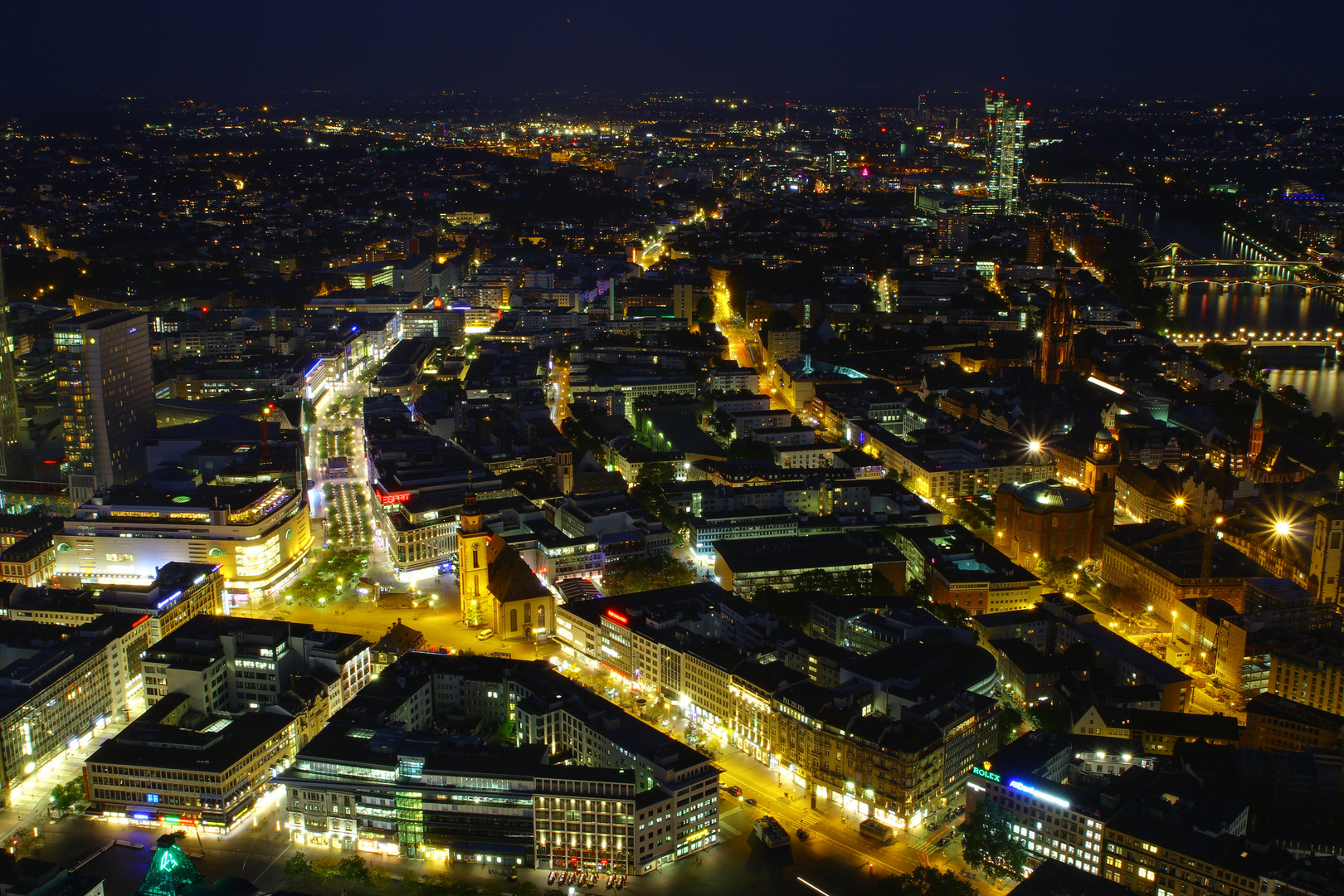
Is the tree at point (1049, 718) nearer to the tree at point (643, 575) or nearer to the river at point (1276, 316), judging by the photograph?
the tree at point (643, 575)

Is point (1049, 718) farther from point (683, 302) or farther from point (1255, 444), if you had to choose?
point (683, 302)

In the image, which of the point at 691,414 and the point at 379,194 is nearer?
the point at 691,414

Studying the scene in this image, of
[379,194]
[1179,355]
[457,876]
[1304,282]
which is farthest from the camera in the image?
[379,194]

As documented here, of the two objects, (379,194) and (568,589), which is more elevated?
(379,194)

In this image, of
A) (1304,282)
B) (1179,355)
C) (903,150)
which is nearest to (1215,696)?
(1179,355)

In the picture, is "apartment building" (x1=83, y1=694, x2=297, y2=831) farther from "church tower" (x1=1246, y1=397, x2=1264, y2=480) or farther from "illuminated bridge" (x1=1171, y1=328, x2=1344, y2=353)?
"illuminated bridge" (x1=1171, y1=328, x2=1344, y2=353)

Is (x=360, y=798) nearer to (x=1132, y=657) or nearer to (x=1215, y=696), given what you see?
(x=1132, y=657)

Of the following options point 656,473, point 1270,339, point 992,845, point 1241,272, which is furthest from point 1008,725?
point 1241,272
